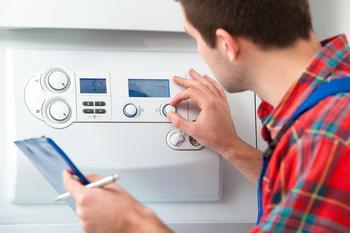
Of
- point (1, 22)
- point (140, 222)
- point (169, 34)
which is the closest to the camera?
point (140, 222)

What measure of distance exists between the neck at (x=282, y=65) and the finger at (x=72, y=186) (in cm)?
31

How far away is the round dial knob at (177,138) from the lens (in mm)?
966

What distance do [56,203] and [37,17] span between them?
353mm

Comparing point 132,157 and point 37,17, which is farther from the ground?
point 37,17

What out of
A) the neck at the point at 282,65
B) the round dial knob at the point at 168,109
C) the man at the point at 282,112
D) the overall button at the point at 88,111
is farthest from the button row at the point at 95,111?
the neck at the point at 282,65

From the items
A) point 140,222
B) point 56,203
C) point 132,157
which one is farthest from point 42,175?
point 140,222

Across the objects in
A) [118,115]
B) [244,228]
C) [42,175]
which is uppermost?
Answer: [118,115]

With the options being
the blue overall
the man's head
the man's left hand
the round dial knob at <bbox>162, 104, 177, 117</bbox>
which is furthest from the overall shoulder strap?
the round dial knob at <bbox>162, 104, 177, 117</bbox>

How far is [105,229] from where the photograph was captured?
0.74m

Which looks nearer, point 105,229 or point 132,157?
point 105,229

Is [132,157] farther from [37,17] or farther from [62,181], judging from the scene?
[37,17]

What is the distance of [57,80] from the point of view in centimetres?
95

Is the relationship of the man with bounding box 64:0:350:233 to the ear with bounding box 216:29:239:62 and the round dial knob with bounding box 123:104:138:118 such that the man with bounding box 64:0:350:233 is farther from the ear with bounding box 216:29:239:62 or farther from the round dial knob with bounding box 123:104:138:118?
the round dial knob with bounding box 123:104:138:118

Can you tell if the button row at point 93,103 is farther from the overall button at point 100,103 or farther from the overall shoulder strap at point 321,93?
the overall shoulder strap at point 321,93
